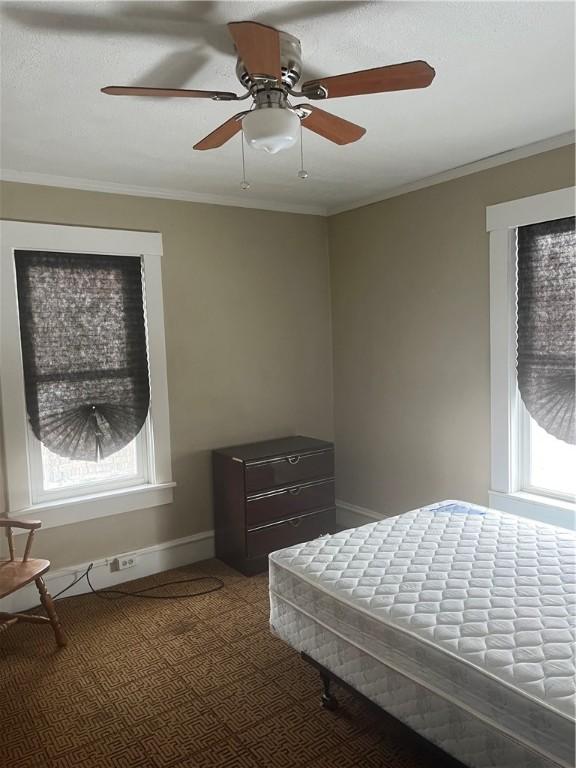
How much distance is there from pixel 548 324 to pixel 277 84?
1.95 m

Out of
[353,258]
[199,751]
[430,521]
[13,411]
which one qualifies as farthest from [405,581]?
[353,258]

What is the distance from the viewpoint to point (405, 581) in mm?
2109

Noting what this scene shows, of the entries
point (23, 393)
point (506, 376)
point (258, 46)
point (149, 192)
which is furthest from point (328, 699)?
point (149, 192)

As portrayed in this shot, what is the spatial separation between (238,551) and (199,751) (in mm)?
1535

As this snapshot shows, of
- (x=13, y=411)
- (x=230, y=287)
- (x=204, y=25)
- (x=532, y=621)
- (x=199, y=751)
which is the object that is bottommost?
(x=199, y=751)

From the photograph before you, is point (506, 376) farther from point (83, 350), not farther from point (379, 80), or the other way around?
point (83, 350)

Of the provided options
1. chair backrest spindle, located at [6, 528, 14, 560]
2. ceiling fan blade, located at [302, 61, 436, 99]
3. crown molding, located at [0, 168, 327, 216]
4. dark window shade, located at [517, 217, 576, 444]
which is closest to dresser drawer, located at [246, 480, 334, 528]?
chair backrest spindle, located at [6, 528, 14, 560]

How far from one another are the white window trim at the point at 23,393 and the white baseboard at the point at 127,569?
0.30 m

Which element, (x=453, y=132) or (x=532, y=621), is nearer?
(x=532, y=621)

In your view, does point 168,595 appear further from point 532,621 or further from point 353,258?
point 353,258

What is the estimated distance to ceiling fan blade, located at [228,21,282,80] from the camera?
A: 1418mm

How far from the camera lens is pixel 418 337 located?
362 centimetres

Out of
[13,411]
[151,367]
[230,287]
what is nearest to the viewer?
[13,411]

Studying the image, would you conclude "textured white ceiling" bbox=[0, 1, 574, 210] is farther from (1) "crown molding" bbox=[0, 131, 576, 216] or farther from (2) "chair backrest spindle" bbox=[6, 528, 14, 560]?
(2) "chair backrest spindle" bbox=[6, 528, 14, 560]
